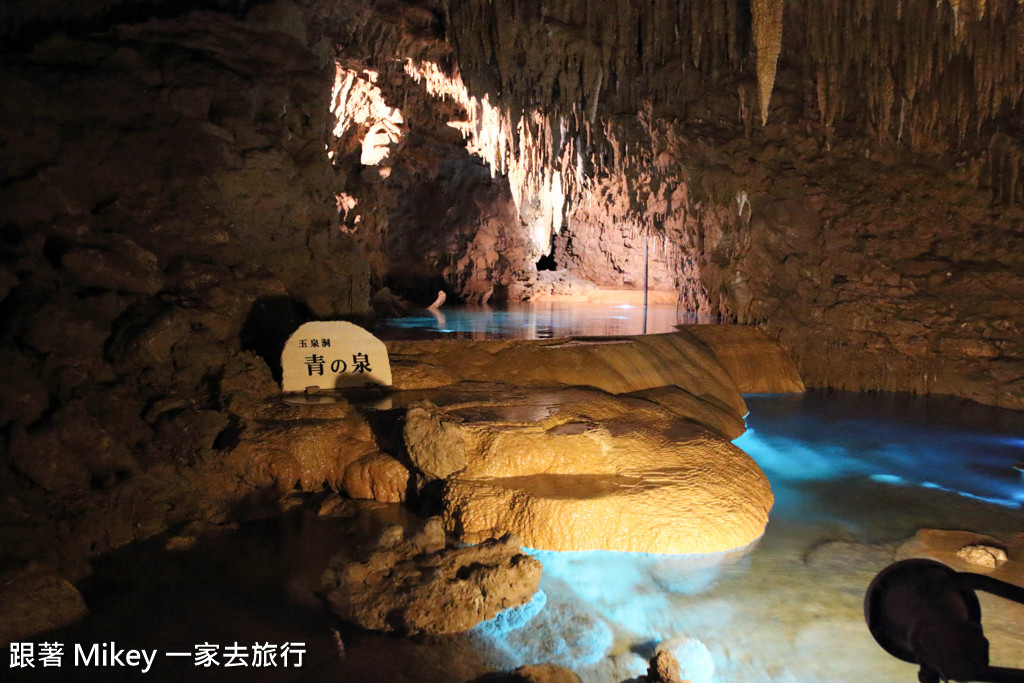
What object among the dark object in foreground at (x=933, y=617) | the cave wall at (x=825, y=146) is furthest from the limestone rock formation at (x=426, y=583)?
the cave wall at (x=825, y=146)

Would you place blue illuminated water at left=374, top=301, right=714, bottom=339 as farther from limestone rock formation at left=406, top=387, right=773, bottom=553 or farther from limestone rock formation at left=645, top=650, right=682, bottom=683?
limestone rock formation at left=645, top=650, right=682, bottom=683

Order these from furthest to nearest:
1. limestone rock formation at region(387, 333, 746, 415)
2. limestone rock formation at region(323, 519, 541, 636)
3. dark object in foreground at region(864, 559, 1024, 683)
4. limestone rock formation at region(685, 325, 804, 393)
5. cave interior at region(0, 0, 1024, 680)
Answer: limestone rock formation at region(685, 325, 804, 393)
limestone rock formation at region(387, 333, 746, 415)
cave interior at region(0, 0, 1024, 680)
limestone rock formation at region(323, 519, 541, 636)
dark object in foreground at region(864, 559, 1024, 683)

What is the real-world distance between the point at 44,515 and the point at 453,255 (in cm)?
1002

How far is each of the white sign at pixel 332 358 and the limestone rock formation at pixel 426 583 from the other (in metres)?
1.77

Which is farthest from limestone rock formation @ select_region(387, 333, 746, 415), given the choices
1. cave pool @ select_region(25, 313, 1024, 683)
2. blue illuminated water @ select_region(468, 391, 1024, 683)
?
cave pool @ select_region(25, 313, 1024, 683)

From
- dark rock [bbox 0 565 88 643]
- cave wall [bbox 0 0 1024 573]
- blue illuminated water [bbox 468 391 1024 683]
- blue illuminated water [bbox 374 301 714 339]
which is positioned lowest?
blue illuminated water [bbox 468 391 1024 683]

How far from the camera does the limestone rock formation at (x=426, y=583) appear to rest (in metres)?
2.88

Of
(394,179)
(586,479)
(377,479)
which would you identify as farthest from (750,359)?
(394,179)

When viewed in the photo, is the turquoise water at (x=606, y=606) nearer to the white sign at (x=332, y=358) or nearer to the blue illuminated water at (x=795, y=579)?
the blue illuminated water at (x=795, y=579)

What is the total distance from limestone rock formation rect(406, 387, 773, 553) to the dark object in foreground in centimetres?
264

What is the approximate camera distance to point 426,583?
119 inches

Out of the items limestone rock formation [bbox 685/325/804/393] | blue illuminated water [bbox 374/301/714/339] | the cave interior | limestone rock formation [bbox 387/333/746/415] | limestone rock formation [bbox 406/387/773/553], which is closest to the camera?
limestone rock formation [bbox 406/387/773/553]

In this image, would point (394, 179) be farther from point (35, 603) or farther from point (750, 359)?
point (35, 603)

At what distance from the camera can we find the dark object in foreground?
3.25 feet
